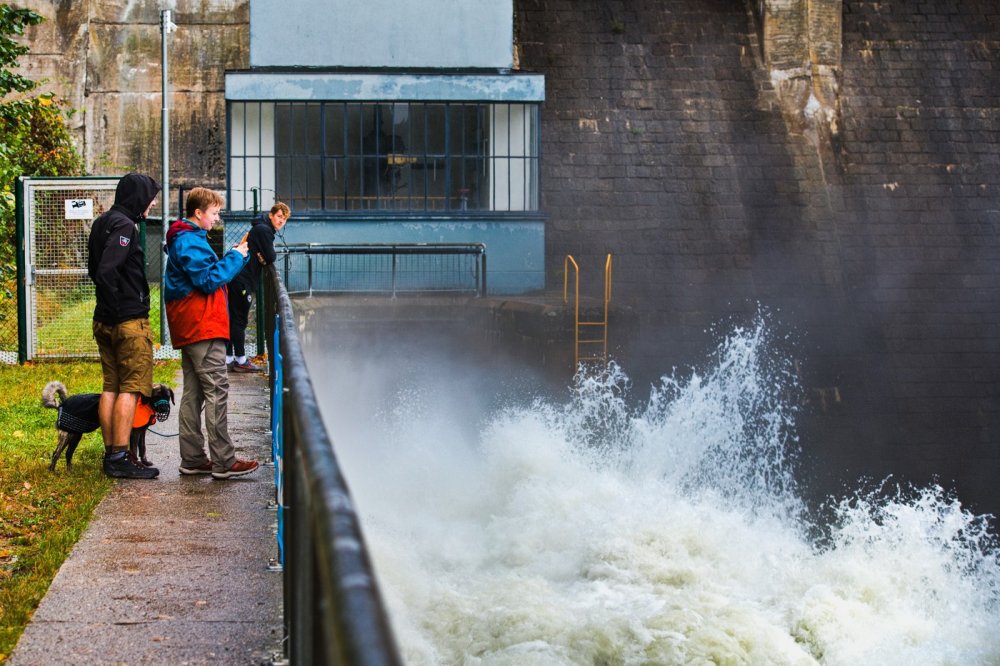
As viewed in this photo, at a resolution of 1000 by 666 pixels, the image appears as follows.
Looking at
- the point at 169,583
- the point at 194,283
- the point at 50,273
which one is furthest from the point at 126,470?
the point at 50,273

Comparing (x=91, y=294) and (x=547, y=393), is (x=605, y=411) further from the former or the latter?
(x=91, y=294)

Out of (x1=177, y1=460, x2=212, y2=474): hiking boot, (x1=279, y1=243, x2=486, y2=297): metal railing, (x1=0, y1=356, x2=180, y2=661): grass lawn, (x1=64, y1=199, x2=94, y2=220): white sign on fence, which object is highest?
(x1=64, y1=199, x2=94, y2=220): white sign on fence

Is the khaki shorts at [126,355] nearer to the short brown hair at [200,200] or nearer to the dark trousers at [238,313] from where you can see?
the short brown hair at [200,200]

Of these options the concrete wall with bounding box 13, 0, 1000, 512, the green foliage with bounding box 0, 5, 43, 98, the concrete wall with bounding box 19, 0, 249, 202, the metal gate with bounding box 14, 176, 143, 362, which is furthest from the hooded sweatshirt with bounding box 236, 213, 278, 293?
the concrete wall with bounding box 19, 0, 249, 202

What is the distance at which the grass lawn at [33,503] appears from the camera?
5.16 metres

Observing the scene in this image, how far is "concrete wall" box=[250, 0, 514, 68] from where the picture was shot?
19.5 meters

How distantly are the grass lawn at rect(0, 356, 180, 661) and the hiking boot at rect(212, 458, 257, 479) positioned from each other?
639 mm

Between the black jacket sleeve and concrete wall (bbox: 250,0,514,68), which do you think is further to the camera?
concrete wall (bbox: 250,0,514,68)

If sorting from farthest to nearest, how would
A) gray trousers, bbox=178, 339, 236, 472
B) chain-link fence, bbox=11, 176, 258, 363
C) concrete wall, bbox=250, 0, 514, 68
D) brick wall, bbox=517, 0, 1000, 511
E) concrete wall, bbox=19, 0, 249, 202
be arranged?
concrete wall, bbox=19, 0, 249, 202, brick wall, bbox=517, 0, 1000, 511, concrete wall, bbox=250, 0, 514, 68, chain-link fence, bbox=11, 176, 258, 363, gray trousers, bbox=178, 339, 236, 472

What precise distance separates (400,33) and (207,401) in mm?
13489

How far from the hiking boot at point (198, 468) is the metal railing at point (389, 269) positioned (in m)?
10.9

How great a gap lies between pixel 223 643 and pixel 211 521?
1923mm

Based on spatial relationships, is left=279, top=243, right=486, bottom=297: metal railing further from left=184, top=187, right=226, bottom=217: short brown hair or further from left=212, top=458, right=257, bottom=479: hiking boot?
left=184, top=187, right=226, bottom=217: short brown hair

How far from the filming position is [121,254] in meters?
6.99
